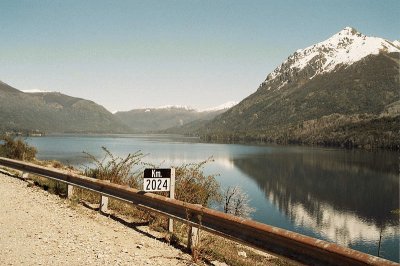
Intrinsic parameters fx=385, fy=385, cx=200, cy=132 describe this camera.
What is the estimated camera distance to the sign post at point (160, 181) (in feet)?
32.3

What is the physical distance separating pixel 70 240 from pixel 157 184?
8.23ft

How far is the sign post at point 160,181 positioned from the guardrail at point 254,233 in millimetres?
256

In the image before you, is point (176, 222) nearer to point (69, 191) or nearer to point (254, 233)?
point (254, 233)

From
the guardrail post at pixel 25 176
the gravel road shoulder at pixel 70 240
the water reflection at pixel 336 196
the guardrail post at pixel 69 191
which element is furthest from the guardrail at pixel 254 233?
the water reflection at pixel 336 196

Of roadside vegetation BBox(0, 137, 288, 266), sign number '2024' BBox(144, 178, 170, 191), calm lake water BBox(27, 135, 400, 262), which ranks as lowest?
calm lake water BBox(27, 135, 400, 262)

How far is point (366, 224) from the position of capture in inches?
1505

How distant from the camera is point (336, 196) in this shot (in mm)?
51812

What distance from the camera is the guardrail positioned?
5820mm

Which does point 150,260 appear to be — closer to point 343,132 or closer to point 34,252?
point 34,252

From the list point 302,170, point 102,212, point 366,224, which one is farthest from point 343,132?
point 102,212

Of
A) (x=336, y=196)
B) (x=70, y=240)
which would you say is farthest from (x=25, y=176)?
(x=336, y=196)

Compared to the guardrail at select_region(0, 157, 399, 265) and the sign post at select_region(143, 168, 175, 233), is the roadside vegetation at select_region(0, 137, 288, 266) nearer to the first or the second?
the guardrail at select_region(0, 157, 399, 265)

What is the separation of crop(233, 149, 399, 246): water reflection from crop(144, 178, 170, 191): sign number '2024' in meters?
26.0

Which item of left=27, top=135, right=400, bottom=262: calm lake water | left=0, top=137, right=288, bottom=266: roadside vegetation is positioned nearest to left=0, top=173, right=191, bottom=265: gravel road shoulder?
left=0, top=137, right=288, bottom=266: roadside vegetation
